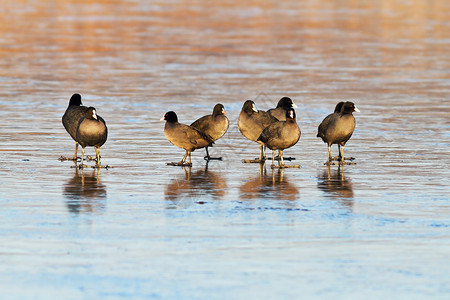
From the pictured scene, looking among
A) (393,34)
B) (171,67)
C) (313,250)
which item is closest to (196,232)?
(313,250)

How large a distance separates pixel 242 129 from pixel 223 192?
358cm

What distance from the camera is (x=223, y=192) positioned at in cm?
1319

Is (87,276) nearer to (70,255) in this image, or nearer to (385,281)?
(70,255)

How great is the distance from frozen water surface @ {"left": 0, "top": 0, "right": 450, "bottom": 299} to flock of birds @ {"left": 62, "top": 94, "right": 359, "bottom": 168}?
407 millimetres

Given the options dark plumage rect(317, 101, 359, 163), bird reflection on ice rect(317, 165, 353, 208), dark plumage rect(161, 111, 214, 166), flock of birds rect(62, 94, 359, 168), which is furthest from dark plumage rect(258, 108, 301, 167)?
dark plumage rect(161, 111, 214, 166)

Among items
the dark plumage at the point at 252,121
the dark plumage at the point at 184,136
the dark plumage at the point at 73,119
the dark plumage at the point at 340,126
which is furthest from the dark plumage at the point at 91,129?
the dark plumage at the point at 340,126

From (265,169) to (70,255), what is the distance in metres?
6.38

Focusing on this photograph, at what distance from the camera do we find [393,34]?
4916 centimetres

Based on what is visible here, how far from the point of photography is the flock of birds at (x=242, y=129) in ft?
50.8

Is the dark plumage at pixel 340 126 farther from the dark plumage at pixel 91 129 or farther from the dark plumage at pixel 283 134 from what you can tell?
the dark plumage at pixel 91 129

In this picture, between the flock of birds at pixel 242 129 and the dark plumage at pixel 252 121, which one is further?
the dark plumage at pixel 252 121

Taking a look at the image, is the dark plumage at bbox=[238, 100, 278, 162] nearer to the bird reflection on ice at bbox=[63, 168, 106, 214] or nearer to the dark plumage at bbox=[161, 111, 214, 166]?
the dark plumage at bbox=[161, 111, 214, 166]

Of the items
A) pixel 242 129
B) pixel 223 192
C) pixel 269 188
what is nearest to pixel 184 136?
pixel 242 129

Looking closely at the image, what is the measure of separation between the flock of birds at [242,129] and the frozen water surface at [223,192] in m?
0.41
